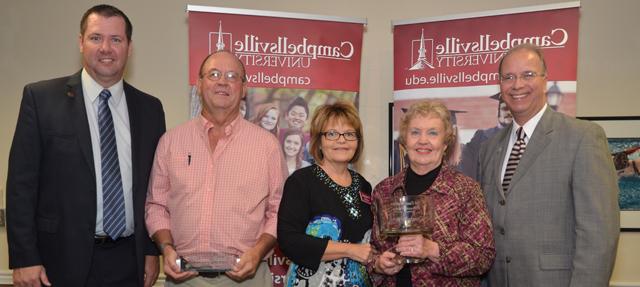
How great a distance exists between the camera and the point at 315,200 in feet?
9.43

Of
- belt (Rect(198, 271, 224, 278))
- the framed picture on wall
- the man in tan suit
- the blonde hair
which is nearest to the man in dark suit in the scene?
belt (Rect(198, 271, 224, 278))

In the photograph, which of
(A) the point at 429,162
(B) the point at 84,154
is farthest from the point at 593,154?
(B) the point at 84,154

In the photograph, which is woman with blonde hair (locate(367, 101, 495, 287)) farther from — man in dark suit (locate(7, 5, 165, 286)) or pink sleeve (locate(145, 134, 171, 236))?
man in dark suit (locate(7, 5, 165, 286))

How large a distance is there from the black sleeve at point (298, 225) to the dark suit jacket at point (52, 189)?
37.8 inches

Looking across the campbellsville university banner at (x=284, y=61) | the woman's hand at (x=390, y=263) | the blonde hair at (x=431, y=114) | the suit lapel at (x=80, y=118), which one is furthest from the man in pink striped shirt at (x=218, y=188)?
the campbellsville university banner at (x=284, y=61)

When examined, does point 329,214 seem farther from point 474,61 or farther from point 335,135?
point 474,61

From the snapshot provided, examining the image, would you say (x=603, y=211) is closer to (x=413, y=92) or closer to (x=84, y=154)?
(x=413, y=92)

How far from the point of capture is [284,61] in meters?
4.25

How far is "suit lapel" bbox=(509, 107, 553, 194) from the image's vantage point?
107 inches

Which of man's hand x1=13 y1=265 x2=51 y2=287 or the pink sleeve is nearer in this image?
man's hand x1=13 y1=265 x2=51 y2=287

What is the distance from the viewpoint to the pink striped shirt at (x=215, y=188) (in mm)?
2904

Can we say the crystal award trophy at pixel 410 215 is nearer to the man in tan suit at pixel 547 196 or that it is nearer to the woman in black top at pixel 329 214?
the woman in black top at pixel 329 214

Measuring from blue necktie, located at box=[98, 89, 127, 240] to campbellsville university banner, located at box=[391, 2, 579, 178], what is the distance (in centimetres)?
209

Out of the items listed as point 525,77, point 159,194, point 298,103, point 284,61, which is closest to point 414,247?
point 525,77
